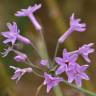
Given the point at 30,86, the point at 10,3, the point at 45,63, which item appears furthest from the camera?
the point at 30,86

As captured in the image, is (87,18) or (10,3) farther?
(87,18)

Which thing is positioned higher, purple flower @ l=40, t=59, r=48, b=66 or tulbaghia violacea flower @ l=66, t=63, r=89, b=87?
purple flower @ l=40, t=59, r=48, b=66

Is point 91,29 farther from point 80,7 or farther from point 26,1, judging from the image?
point 26,1

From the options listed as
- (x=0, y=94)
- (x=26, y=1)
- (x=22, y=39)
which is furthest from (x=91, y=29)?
(x=22, y=39)

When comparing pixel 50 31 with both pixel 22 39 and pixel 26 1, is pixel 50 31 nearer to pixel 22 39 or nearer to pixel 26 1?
pixel 26 1

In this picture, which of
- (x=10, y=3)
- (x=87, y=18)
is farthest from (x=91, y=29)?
(x=10, y=3)

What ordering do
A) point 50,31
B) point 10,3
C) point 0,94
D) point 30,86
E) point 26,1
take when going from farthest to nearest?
point 50,31, point 30,86, point 10,3, point 26,1, point 0,94

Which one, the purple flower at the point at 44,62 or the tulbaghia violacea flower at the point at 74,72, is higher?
the purple flower at the point at 44,62

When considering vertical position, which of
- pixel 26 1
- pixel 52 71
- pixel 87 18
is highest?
pixel 87 18

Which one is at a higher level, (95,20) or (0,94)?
(95,20)
